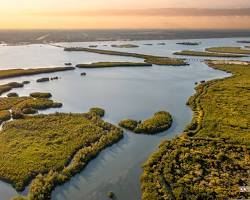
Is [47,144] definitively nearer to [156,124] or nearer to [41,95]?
[156,124]

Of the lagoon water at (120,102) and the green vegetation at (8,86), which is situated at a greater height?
the green vegetation at (8,86)

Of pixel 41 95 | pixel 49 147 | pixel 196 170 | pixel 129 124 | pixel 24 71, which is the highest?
pixel 24 71

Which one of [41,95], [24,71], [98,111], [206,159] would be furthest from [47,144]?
[24,71]

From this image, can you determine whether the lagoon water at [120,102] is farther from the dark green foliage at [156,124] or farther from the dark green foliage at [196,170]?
the dark green foliage at [196,170]

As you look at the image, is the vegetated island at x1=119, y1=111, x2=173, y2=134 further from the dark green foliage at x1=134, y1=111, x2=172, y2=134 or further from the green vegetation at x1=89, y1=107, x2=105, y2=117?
the green vegetation at x1=89, y1=107, x2=105, y2=117

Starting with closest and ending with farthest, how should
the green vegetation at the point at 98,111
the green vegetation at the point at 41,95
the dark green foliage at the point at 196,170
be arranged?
the dark green foliage at the point at 196,170
the green vegetation at the point at 98,111
the green vegetation at the point at 41,95

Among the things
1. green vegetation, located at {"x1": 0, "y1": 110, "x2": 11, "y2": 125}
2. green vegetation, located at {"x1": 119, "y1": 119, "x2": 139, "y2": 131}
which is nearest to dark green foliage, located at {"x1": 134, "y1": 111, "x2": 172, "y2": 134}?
Answer: green vegetation, located at {"x1": 119, "y1": 119, "x2": 139, "y2": 131}

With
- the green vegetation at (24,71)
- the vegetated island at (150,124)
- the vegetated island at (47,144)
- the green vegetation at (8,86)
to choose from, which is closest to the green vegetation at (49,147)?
the vegetated island at (47,144)
